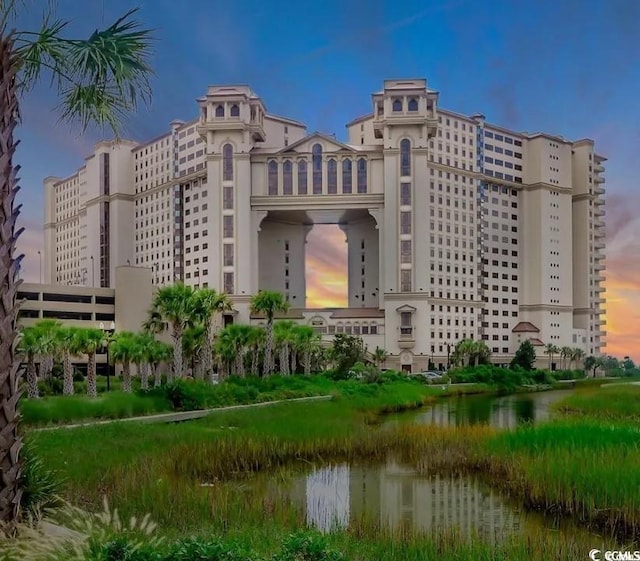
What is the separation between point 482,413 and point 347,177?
6093 centimetres

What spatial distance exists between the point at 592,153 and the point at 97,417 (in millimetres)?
113234

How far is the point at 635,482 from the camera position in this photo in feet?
41.2

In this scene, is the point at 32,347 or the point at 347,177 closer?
the point at 32,347

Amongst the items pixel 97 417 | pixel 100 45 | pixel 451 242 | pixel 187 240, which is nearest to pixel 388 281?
pixel 451 242

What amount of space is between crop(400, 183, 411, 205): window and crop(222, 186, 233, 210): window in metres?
25.5

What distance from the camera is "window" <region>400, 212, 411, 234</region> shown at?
310 feet

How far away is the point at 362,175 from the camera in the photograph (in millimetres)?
96875

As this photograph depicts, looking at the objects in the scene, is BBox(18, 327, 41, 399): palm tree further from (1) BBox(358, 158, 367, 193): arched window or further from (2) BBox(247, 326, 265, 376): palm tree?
(1) BBox(358, 158, 367, 193): arched window

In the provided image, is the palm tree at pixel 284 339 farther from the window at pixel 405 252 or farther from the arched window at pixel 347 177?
the arched window at pixel 347 177

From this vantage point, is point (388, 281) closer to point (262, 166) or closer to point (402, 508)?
point (262, 166)

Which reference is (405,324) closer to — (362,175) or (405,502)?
(362,175)

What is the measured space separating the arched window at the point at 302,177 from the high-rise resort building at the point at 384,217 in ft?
0.70

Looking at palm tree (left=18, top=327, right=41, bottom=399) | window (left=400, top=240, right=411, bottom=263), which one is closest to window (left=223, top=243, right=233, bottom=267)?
window (left=400, top=240, right=411, bottom=263)

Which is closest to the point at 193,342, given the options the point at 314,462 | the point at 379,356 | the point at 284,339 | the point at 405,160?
the point at 284,339
